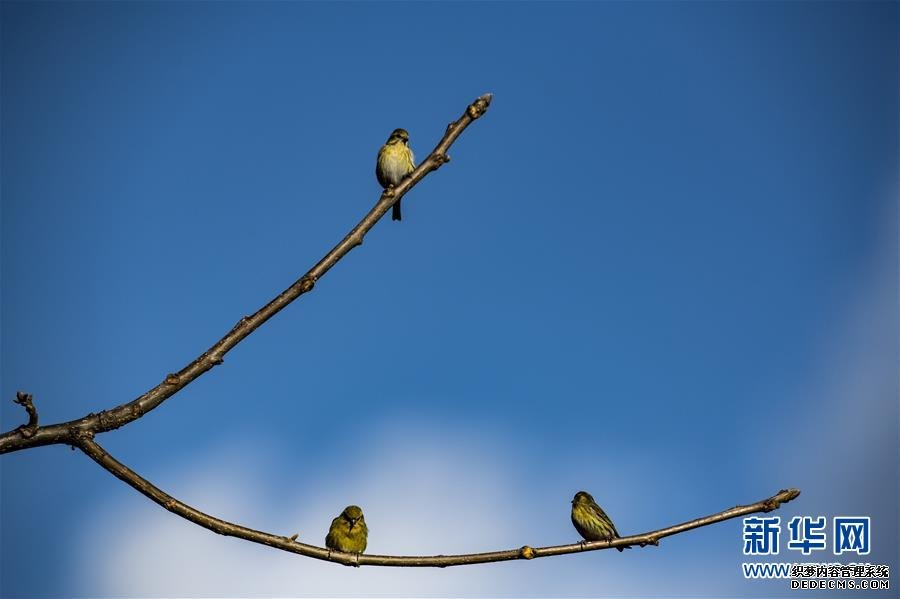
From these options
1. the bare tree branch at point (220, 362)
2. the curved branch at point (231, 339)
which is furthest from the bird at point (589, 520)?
the curved branch at point (231, 339)

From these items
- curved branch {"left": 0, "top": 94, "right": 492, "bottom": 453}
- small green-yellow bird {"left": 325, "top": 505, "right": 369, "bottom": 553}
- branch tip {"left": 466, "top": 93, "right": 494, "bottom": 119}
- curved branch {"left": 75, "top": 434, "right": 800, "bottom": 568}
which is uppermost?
small green-yellow bird {"left": 325, "top": 505, "right": 369, "bottom": 553}

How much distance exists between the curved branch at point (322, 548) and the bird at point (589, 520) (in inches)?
391

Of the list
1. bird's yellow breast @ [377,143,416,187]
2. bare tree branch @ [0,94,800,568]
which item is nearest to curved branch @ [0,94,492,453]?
bare tree branch @ [0,94,800,568]

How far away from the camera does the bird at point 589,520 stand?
13211 millimetres

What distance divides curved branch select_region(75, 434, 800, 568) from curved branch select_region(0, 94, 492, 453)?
10 cm

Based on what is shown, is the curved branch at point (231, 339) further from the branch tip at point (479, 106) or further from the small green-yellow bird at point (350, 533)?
the small green-yellow bird at point (350, 533)

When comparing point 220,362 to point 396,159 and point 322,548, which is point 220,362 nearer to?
point 322,548

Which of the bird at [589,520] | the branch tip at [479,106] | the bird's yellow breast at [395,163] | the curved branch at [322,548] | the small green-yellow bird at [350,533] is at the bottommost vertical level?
the curved branch at [322,548]

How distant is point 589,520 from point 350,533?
3.79 meters

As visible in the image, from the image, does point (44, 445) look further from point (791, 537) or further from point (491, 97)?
point (791, 537)

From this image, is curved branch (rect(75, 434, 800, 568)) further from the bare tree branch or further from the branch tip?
the branch tip

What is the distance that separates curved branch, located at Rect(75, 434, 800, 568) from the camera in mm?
3453

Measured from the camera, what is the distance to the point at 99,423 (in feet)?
12.1

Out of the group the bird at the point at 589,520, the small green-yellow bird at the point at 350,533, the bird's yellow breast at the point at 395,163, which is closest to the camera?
the small green-yellow bird at the point at 350,533
